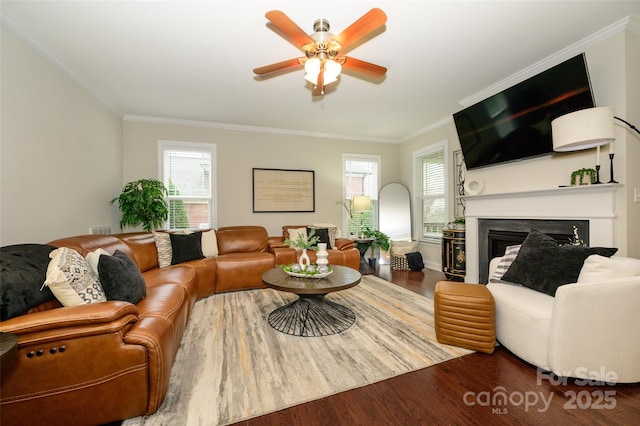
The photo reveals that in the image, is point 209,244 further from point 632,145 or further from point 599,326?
point 632,145

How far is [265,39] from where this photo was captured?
245cm

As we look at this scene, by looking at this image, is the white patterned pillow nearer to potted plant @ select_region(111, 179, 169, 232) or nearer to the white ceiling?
the white ceiling

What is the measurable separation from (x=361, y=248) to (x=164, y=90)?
12.8 ft

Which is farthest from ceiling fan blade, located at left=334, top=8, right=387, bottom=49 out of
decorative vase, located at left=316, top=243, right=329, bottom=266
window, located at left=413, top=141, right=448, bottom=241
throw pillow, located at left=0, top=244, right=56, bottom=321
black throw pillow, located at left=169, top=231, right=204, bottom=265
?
window, located at left=413, top=141, right=448, bottom=241

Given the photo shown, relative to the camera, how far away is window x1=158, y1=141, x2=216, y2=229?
14.8 ft

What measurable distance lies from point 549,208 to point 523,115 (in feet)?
3.47

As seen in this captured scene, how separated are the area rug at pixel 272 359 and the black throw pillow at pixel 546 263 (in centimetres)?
74

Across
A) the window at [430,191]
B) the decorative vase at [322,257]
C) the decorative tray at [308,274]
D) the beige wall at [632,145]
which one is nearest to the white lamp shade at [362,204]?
the window at [430,191]

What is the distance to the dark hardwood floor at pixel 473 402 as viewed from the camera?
4.61ft

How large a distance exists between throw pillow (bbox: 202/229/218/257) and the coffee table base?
1578 millimetres

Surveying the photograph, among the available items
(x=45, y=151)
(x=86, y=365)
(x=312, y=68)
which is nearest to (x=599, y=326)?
(x=312, y=68)

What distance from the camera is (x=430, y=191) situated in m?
5.17

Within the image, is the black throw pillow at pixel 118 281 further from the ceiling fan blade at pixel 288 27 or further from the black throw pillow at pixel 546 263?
the black throw pillow at pixel 546 263

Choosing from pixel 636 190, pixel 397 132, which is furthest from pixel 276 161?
pixel 636 190
